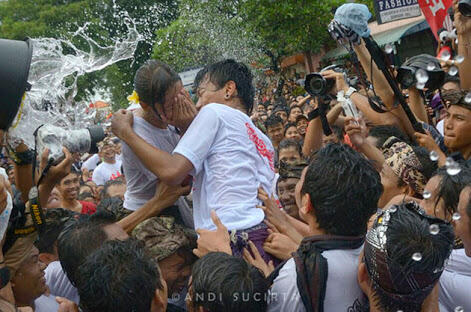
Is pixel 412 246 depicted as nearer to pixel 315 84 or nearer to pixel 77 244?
pixel 77 244

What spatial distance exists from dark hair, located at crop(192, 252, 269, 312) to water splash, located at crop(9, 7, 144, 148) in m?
1.15

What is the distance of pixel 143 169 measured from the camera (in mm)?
2975

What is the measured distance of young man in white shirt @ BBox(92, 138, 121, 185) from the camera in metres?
8.12

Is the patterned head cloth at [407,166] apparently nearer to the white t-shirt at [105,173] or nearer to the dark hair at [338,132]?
the dark hair at [338,132]

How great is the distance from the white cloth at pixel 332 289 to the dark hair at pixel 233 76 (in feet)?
3.98

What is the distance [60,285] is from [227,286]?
1.44 m

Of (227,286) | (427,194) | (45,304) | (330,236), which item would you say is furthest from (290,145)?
(227,286)

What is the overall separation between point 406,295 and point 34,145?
1926 mm

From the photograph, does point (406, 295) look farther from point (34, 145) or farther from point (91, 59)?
point (91, 59)

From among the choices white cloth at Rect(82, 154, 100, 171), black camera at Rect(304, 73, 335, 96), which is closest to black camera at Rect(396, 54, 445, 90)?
black camera at Rect(304, 73, 335, 96)

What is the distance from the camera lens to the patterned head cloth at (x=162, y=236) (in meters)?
2.70

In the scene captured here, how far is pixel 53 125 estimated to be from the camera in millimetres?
2812

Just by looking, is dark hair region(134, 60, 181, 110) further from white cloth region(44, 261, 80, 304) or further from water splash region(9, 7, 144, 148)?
white cloth region(44, 261, 80, 304)

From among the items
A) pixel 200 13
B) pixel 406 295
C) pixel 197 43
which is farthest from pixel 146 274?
pixel 200 13
